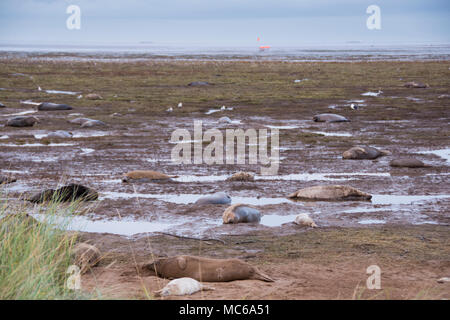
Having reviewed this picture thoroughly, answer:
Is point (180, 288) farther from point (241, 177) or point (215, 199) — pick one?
point (241, 177)

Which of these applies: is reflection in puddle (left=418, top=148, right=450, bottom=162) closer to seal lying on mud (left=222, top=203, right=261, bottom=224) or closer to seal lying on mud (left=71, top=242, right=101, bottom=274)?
seal lying on mud (left=222, top=203, right=261, bottom=224)

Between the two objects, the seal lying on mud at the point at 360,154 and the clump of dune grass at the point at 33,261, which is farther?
the seal lying on mud at the point at 360,154

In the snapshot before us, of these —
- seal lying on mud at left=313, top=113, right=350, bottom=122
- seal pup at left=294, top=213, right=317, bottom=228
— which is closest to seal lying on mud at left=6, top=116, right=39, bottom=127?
seal lying on mud at left=313, top=113, right=350, bottom=122

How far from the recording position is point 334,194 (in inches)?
394

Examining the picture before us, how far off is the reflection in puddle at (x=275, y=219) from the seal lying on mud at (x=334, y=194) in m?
1.00

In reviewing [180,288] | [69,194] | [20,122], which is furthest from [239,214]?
[20,122]

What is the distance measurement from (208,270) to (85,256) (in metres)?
1.23

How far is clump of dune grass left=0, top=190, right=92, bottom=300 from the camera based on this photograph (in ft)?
13.3

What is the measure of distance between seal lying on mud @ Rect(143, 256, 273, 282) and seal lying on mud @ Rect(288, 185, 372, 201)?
13.6 ft

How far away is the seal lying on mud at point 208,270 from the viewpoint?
235 inches

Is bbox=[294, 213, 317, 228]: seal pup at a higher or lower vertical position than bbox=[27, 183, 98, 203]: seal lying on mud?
lower

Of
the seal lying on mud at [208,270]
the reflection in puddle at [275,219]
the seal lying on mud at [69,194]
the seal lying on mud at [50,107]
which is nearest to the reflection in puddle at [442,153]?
the reflection in puddle at [275,219]

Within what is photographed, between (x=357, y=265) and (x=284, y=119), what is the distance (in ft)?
48.8

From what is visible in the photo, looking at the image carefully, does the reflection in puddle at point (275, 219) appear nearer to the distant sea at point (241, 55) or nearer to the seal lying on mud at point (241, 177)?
the seal lying on mud at point (241, 177)
